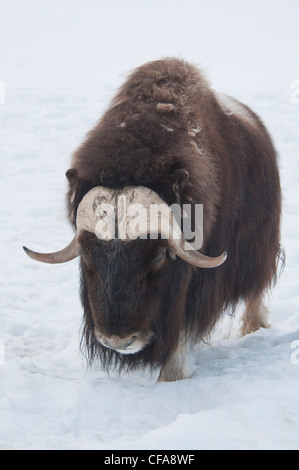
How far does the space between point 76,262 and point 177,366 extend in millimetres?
2371

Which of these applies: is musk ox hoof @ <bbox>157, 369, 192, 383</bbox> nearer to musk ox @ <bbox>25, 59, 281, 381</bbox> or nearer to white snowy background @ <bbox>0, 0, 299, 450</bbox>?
musk ox @ <bbox>25, 59, 281, 381</bbox>

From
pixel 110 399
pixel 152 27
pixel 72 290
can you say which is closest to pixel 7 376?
pixel 110 399

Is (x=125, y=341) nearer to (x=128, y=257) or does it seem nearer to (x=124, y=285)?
(x=124, y=285)

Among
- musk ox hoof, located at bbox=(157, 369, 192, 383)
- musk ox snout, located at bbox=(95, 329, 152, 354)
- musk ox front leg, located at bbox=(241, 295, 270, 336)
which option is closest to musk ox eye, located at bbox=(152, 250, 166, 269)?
musk ox snout, located at bbox=(95, 329, 152, 354)

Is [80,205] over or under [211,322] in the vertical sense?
over

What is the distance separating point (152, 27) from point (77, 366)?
12353 mm

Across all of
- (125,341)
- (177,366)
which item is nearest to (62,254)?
(125,341)

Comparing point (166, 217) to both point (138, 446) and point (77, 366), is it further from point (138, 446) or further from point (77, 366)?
point (77, 366)

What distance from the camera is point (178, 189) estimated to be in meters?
3.31

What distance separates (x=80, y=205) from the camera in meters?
3.32

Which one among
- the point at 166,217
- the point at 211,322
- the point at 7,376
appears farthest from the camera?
the point at 211,322

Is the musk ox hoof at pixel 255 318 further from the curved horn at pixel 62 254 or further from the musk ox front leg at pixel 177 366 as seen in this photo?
the curved horn at pixel 62 254

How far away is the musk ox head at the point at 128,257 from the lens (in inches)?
125

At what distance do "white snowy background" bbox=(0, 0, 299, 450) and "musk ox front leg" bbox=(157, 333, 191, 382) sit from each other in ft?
0.44
